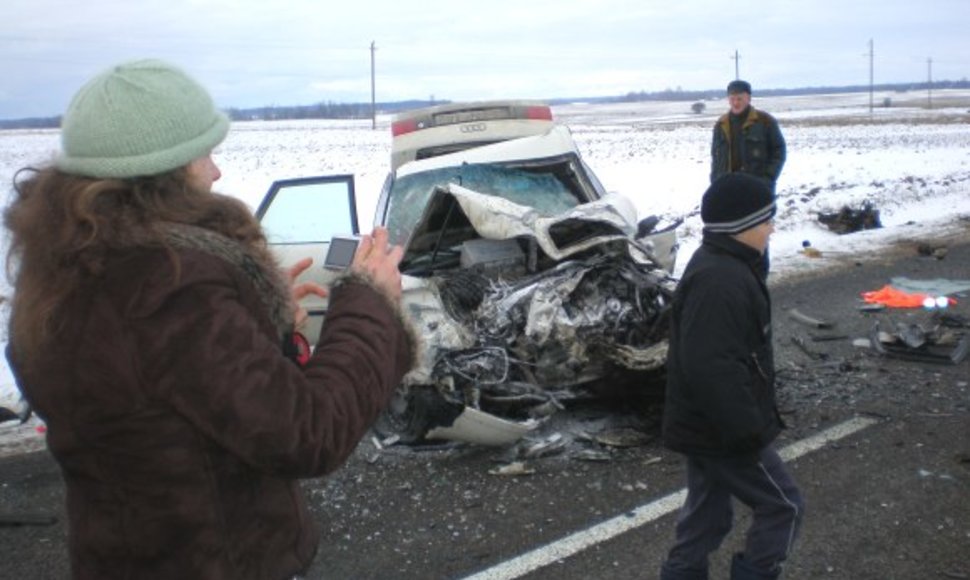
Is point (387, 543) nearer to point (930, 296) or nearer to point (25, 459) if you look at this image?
point (25, 459)

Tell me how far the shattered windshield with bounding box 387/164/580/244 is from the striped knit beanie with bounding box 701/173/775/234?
3.45 m

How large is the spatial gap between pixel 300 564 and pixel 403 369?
0.41 m

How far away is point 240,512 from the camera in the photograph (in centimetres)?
161

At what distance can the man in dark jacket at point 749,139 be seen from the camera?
852 cm

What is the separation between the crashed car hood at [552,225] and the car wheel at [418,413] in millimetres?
1113

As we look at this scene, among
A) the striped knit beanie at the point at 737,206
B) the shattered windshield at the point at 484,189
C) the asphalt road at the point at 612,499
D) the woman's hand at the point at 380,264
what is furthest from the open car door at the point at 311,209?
the woman's hand at the point at 380,264

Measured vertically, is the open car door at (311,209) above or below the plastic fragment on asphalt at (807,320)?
above

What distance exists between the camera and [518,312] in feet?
17.3

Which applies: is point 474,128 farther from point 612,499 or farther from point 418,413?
point 612,499

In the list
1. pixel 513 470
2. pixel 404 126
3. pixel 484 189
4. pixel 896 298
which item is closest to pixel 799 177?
pixel 896 298

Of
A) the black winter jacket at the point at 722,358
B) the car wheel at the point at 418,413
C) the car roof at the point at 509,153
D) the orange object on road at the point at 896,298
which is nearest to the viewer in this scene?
the black winter jacket at the point at 722,358

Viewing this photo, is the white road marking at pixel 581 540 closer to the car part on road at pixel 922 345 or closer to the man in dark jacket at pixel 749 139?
the car part on road at pixel 922 345

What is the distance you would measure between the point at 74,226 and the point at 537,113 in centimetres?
778

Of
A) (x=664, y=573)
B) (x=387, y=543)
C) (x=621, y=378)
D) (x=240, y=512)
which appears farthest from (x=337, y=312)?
(x=621, y=378)
